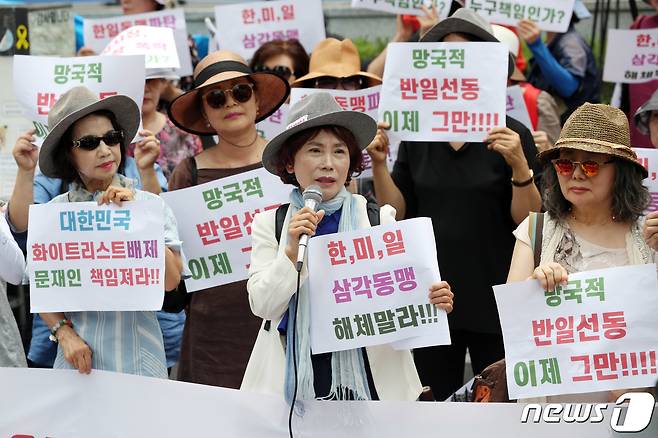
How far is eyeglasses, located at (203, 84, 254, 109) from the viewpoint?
638 cm

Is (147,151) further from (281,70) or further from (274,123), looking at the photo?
(281,70)

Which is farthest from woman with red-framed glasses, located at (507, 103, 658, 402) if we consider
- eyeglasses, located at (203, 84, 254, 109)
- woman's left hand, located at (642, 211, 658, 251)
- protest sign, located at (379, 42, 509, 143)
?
eyeglasses, located at (203, 84, 254, 109)

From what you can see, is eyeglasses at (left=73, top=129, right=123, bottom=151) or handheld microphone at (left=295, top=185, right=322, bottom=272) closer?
handheld microphone at (left=295, top=185, right=322, bottom=272)

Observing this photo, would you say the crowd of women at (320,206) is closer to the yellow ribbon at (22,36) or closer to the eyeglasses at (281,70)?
the eyeglasses at (281,70)

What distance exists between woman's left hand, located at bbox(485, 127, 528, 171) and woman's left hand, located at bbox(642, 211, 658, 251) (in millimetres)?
1264

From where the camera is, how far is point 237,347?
609cm

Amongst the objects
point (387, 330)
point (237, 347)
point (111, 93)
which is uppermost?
point (111, 93)

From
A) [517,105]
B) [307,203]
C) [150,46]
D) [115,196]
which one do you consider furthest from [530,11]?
[307,203]

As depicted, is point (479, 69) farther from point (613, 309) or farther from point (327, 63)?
point (613, 309)

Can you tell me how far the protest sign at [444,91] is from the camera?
6.17m

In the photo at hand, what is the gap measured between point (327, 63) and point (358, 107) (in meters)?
0.49

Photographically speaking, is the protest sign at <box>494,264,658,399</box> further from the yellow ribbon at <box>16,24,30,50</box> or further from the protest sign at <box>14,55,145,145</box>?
the yellow ribbon at <box>16,24,30,50</box>

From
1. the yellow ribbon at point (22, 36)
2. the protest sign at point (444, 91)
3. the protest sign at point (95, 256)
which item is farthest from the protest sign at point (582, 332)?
the yellow ribbon at point (22, 36)

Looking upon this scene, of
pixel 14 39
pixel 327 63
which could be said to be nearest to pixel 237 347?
pixel 327 63
